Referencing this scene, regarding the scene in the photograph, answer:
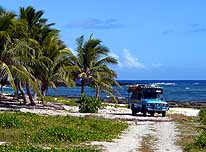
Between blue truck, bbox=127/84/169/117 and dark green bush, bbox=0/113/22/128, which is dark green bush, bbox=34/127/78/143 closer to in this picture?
dark green bush, bbox=0/113/22/128

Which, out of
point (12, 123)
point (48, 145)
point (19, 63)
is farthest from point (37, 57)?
point (48, 145)

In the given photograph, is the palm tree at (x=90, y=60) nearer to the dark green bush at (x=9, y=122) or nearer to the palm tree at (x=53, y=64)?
the palm tree at (x=53, y=64)

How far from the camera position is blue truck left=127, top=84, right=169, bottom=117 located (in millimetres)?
37500

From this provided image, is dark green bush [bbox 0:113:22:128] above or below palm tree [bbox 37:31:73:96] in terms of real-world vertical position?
below

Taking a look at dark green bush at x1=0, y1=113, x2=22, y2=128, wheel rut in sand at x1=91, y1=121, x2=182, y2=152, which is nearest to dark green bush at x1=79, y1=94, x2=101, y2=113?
wheel rut in sand at x1=91, y1=121, x2=182, y2=152

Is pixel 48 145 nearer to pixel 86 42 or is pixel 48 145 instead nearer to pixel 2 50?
pixel 2 50

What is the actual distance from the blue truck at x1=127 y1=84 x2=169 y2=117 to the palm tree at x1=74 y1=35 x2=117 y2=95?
434 inches

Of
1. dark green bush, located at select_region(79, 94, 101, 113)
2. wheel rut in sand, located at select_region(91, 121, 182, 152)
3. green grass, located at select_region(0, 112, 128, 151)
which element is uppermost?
dark green bush, located at select_region(79, 94, 101, 113)

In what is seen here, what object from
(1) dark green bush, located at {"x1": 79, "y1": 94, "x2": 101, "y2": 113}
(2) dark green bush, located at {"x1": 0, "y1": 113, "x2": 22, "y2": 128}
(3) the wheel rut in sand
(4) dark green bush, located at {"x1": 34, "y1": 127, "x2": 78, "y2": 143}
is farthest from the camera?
(1) dark green bush, located at {"x1": 79, "y1": 94, "x2": 101, "y2": 113}

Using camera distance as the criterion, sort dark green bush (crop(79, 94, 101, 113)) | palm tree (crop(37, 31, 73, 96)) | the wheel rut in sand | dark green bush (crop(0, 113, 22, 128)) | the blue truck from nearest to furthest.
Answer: the wheel rut in sand
dark green bush (crop(0, 113, 22, 128))
the blue truck
dark green bush (crop(79, 94, 101, 113))
palm tree (crop(37, 31, 73, 96))

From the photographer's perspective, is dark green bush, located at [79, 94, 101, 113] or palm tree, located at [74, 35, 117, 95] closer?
dark green bush, located at [79, 94, 101, 113]

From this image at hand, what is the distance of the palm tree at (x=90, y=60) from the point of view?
165ft

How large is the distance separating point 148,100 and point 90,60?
13.9 meters

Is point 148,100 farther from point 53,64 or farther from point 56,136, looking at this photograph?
point 56,136
